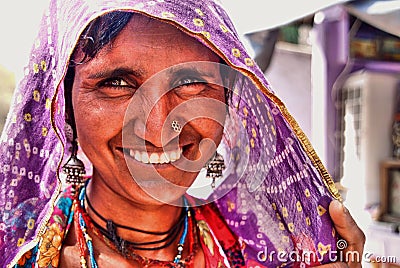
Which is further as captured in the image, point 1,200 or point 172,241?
point 172,241

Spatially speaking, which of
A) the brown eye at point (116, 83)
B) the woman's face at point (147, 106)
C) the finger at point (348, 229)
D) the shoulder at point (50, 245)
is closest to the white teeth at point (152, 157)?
the woman's face at point (147, 106)

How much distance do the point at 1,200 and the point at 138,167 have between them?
0.26m

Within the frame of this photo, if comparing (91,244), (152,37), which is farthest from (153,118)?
(91,244)

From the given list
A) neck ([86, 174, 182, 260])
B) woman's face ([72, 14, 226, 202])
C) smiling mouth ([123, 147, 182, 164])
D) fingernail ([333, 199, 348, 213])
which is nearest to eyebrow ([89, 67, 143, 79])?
woman's face ([72, 14, 226, 202])

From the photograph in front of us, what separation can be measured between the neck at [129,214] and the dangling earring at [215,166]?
0.10 metres

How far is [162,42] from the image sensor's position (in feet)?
2.57

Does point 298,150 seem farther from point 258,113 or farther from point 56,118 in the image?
point 56,118

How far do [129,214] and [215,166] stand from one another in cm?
19

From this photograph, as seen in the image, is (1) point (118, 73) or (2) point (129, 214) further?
(2) point (129, 214)

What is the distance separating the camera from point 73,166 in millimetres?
895

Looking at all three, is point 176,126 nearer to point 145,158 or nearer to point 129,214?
point 145,158

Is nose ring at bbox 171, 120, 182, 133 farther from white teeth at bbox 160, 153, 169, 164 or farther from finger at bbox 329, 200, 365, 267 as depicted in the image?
finger at bbox 329, 200, 365, 267

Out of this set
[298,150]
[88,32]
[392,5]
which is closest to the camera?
[88,32]

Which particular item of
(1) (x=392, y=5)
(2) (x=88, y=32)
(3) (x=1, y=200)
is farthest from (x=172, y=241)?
(1) (x=392, y=5)
